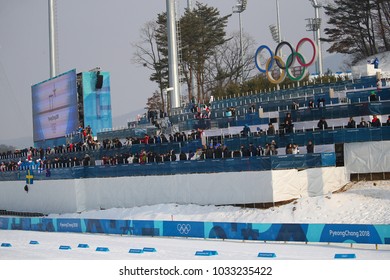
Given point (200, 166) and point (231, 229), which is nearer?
point (231, 229)

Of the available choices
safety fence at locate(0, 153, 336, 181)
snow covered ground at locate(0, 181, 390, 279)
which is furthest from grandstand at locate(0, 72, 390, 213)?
snow covered ground at locate(0, 181, 390, 279)

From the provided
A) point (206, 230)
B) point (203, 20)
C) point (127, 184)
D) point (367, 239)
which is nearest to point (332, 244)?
point (367, 239)

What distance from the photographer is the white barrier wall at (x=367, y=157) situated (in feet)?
139

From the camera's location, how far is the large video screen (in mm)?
63781

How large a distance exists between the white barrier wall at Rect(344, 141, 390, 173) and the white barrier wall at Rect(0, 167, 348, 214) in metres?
0.77

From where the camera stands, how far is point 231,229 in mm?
35906

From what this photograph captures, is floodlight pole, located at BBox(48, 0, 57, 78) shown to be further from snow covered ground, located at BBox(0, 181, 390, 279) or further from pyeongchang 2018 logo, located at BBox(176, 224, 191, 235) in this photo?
pyeongchang 2018 logo, located at BBox(176, 224, 191, 235)

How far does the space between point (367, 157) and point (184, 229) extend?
1179 centimetres

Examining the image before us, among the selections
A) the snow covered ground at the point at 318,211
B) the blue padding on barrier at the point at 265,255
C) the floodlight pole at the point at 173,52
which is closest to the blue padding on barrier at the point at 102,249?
the blue padding on barrier at the point at 265,255

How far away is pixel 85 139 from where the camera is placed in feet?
197

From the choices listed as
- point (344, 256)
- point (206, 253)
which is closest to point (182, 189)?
point (206, 253)

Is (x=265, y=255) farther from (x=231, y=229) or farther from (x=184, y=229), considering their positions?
(x=184, y=229)
